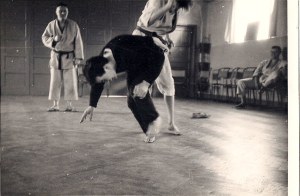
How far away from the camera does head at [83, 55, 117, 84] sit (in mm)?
1486

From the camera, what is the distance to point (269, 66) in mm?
1608

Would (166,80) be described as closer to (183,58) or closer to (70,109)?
(183,58)

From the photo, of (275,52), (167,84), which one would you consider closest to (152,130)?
(167,84)

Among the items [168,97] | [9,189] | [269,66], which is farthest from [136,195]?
[269,66]

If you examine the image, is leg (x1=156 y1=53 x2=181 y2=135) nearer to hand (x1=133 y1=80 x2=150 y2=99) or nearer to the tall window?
hand (x1=133 y1=80 x2=150 y2=99)

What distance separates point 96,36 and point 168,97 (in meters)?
0.47

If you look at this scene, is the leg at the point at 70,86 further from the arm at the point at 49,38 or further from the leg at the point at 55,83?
the arm at the point at 49,38

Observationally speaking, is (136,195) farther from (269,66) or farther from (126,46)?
(269,66)

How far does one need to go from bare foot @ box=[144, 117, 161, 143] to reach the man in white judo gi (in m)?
0.42

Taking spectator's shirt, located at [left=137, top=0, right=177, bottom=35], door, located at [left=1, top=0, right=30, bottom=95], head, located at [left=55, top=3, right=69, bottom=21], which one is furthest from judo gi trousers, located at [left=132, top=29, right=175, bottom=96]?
door, located at [left=1, top=0, right=30, bottom=95]

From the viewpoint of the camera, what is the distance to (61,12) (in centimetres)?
141

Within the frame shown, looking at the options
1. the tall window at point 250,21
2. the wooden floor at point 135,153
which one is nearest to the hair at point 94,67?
the wooden floor at point 135,153

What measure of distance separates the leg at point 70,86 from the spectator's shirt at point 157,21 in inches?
15.8

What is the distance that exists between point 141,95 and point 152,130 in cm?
24
